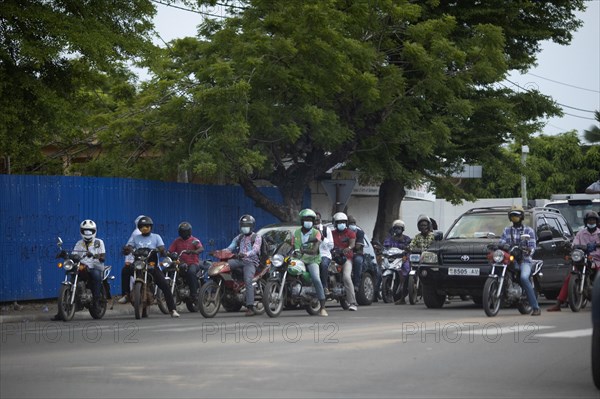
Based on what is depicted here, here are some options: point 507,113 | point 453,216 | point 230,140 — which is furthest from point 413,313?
point 453,216

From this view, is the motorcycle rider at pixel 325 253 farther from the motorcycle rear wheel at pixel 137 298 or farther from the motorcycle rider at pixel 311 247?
the motorcycle rear wheel at pixel 137 298

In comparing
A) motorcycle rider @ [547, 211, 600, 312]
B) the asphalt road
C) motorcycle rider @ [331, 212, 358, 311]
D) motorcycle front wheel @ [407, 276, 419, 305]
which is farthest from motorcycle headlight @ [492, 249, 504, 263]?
motorcycle front wheel @ [407, 276, 419, 305]

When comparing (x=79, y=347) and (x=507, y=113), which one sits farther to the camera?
(x=507, y=113)

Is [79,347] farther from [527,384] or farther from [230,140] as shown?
[230,140]

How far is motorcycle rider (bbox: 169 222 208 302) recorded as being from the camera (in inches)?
858

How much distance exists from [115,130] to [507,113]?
1147cm

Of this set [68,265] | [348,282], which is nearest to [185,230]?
[68,265]

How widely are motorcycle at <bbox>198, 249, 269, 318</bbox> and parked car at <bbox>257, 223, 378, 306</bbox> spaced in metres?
1.74

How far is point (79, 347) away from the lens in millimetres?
14281

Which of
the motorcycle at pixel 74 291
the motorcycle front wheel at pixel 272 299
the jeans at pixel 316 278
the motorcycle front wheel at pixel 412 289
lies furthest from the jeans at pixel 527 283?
the motorcycle at pixel 74 291

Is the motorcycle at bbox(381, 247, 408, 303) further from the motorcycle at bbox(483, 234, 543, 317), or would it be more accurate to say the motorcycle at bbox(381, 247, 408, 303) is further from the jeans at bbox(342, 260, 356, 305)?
the motorcycle at bbox(483, 234, 543, 317)

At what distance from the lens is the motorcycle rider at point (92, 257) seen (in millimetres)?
20438

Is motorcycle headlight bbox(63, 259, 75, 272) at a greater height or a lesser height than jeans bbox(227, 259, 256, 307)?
greater

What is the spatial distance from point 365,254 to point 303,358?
1298 cm
